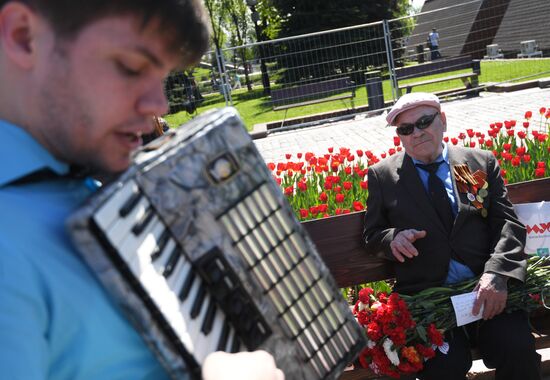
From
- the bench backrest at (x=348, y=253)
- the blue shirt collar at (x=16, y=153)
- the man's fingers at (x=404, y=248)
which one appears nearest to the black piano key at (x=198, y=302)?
the blue shirt collar at (x=16, y=153)

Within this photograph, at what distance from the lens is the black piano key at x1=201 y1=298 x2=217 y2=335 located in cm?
110

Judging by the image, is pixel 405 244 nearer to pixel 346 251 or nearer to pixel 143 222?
pixel 346 251

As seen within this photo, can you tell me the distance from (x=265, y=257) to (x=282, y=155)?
943 centimetres

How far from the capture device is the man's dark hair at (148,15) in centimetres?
91

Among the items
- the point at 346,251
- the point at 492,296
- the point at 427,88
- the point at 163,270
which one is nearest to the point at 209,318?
the point at 163,270

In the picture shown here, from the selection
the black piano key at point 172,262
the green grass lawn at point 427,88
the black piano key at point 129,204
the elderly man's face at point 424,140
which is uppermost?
the black piano key at point 129,204

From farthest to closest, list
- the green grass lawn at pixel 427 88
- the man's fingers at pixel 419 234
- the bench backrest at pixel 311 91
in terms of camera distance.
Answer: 1. the green grass lawn at pixel 427 88
2. the bench backrest at pixel 311 91
3. the man's fingers at pixel 419 234

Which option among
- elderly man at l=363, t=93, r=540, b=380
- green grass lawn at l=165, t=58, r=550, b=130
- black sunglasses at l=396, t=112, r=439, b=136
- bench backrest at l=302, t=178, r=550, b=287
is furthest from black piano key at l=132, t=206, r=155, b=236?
green grass lawn at l=165, t=58, r=550, b=130

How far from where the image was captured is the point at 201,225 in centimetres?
116

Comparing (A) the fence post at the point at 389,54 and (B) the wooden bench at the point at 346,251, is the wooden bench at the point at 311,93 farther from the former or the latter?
(B) the wooden bench at the point at 346,251

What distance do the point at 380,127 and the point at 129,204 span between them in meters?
11.4

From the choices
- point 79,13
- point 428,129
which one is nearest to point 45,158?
point 79,13

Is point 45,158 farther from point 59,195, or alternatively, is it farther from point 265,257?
point 265,257

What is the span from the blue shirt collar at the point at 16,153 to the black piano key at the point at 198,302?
36 centimetres
